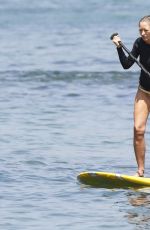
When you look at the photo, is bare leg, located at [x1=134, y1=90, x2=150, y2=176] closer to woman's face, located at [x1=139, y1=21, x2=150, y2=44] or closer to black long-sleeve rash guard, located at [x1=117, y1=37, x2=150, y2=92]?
black long-sleeve rash guard, located at [x1=117, y1=37, x2=150, y2=92]

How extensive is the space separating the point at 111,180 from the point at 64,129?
3844 millimetres

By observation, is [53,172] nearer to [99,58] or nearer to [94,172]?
[94,172]

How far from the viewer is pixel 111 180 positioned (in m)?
11.2

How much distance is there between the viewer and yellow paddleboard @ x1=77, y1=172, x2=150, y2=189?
11.1 m

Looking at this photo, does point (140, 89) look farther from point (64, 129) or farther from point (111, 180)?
point (64, 129)

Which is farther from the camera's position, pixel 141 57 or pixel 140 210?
pixel 141 57

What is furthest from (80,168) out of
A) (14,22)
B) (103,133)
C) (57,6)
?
(57,6)

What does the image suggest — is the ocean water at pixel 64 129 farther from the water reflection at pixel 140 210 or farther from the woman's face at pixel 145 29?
the woman's face at pixel 145 29

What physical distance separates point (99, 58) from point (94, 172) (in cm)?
1408

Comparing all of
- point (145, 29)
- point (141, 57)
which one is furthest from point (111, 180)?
point (145, 29)

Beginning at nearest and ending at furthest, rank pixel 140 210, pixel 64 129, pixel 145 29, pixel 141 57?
1. pixel 140 210
2. pixel 145 29
3. pixel 141 57
4. pixel 64 129

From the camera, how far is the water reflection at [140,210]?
9711 millimetres

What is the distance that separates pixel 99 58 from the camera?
82.6ft

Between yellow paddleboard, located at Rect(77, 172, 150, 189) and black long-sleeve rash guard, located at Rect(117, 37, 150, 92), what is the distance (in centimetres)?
103
